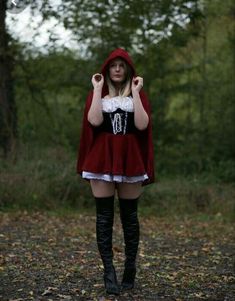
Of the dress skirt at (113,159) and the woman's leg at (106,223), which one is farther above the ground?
the dress skirt at (113,159)

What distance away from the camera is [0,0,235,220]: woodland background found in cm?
1291

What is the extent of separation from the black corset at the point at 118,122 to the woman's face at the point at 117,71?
30 centimetres

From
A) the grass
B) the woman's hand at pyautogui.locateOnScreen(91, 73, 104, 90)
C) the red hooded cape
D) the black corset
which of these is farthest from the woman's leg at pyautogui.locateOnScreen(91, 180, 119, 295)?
the grass

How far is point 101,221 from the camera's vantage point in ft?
17.8

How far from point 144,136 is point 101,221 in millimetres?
794

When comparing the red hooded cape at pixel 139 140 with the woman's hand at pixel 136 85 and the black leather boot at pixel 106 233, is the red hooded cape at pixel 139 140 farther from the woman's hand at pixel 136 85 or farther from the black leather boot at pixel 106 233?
the black leather boot at pixel 106 233

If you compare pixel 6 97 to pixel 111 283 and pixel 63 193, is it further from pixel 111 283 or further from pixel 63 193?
A: pixel 111 283

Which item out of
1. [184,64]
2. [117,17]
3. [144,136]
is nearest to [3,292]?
[144,136]

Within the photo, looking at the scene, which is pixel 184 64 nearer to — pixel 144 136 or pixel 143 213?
pixel 143 213

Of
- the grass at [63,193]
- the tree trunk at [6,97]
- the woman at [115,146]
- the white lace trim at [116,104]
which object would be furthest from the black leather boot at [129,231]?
the tree trunk at [6,97]

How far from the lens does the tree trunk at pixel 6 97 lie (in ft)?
44.6

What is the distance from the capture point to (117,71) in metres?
5.40

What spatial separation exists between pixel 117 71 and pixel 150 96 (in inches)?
564

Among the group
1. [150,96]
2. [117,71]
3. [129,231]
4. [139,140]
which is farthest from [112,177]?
[150,96]
